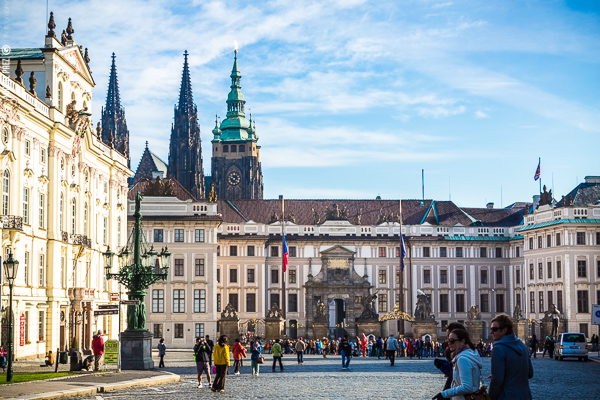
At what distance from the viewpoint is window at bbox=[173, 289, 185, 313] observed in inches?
3039

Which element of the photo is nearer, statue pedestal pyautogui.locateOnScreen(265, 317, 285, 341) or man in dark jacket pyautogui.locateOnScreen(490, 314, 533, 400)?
man in dark jacket pyautogui.locateOnScreen(490, 314, 533, 400)

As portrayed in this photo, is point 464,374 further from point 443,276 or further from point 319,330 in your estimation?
point 443,276

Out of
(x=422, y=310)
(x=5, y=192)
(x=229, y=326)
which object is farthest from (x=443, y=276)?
(x=5, y=192)

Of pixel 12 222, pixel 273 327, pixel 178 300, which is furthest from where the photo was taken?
pixel 178 300

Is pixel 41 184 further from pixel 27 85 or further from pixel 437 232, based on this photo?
pixel 437 232

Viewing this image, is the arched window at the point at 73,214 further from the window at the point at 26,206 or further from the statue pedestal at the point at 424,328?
the statue pedestal at the point at 424,328

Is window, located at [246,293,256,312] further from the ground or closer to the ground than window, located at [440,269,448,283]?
closer to the ground

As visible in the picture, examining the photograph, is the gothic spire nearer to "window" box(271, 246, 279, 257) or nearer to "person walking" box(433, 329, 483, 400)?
"window" box(271, 246, 279, 257)

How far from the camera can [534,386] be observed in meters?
27.2

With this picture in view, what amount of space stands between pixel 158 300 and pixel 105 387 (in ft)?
176

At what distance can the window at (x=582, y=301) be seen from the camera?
74.4 meters

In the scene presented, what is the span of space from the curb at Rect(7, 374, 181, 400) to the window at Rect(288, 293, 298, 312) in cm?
5550

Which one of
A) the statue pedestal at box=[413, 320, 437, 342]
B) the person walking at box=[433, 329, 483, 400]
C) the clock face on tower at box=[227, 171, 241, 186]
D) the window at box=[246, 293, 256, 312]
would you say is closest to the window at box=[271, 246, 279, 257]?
the window at box=[246, 293, 256, 312]

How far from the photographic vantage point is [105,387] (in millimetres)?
24328
